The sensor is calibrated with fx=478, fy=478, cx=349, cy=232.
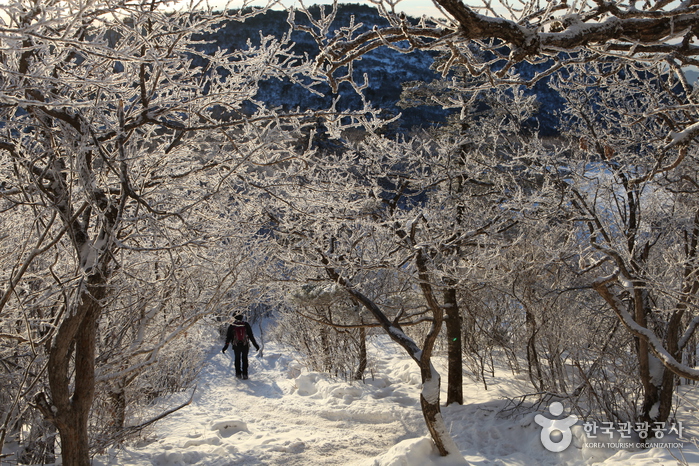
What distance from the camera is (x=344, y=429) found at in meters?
7.69

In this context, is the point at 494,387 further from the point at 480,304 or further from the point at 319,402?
the point at 319,402

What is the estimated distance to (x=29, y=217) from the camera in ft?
14.0

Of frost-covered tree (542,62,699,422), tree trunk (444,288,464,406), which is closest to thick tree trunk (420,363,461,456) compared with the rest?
frost-covered tree (542,62,699,422)

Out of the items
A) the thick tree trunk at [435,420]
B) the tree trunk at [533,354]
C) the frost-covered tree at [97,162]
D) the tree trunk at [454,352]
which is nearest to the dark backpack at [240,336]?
the tree trunk at [454,352]

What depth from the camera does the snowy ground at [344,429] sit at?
5.48 meters

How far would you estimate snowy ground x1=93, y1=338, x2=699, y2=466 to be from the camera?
5484 mm

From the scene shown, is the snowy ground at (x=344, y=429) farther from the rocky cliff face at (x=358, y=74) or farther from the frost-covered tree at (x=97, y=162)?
the rocky cliff face at (x=358, y=74)

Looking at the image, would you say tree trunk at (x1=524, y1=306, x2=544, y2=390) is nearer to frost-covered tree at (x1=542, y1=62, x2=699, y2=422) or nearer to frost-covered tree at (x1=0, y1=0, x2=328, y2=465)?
frost-covered tree at (x1=542, y1=62, x2=699, y2=422)

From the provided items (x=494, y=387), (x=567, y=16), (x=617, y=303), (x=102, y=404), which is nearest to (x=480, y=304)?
(x=494, y=387)

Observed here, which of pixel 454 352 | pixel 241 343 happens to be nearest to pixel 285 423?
pixel 454 352

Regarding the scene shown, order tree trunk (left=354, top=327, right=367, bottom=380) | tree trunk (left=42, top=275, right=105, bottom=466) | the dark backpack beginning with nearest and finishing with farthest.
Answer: tree trunk (left=42, top=275, right=105, bottom=466) < tree trunk (left=354, top=327, right=367, bottom=380) < the dark backpack

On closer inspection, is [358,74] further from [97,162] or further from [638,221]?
[97,162]

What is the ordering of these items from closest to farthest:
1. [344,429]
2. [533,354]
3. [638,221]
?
[638,221]
[533,354]
[344,429]

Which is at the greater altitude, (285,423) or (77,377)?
(77,377)
